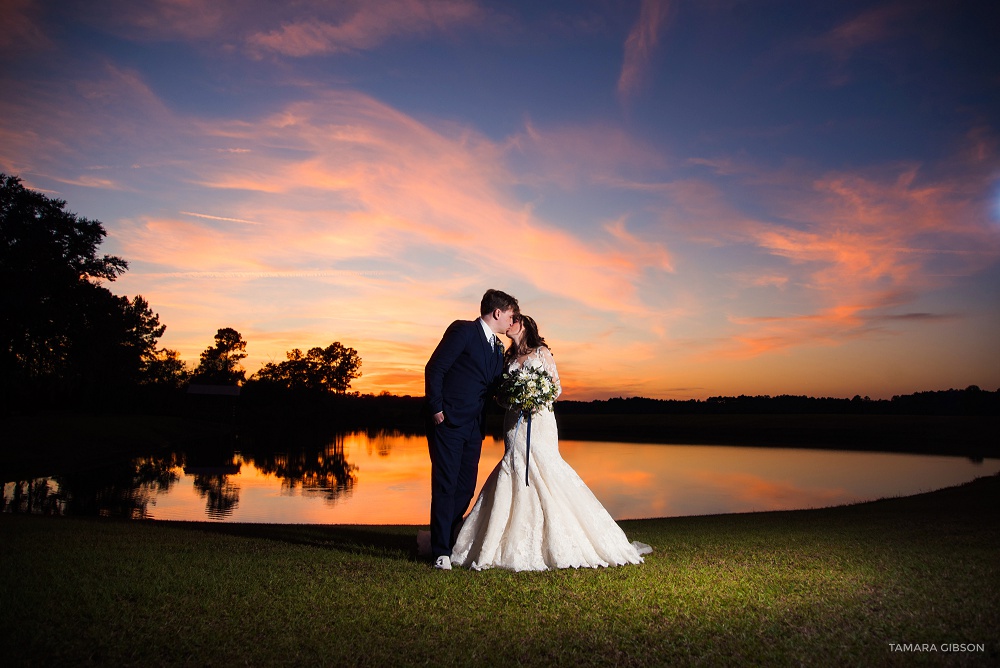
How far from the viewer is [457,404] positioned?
23.2 ft

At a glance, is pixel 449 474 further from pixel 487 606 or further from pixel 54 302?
pixel 54 302

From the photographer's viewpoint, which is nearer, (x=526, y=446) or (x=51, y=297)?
(x=526, y=446)

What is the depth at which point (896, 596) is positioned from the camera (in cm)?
535

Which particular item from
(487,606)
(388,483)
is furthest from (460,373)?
(388,483)

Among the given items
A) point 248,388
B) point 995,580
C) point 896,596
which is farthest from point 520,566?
point 248,388

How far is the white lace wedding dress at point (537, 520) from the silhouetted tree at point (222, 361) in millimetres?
98690

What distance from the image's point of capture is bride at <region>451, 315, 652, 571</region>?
671cm

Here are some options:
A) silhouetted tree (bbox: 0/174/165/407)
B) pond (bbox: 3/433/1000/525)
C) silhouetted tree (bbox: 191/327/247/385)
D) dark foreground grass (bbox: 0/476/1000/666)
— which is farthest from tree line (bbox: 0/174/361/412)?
silhouetted tree (bbox: 191/327/247/385)

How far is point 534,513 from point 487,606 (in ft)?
6.23

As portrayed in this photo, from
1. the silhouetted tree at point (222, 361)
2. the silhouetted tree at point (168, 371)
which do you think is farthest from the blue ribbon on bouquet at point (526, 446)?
the silhouetted tree at point (222, 361)

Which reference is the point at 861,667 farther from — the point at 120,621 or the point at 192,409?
the point at 192,409

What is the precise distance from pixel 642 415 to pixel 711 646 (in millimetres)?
93481

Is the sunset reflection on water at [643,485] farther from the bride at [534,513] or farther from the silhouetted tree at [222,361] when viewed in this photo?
the silhouetted tree at [222,361]

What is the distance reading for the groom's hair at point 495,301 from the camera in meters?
7.17
